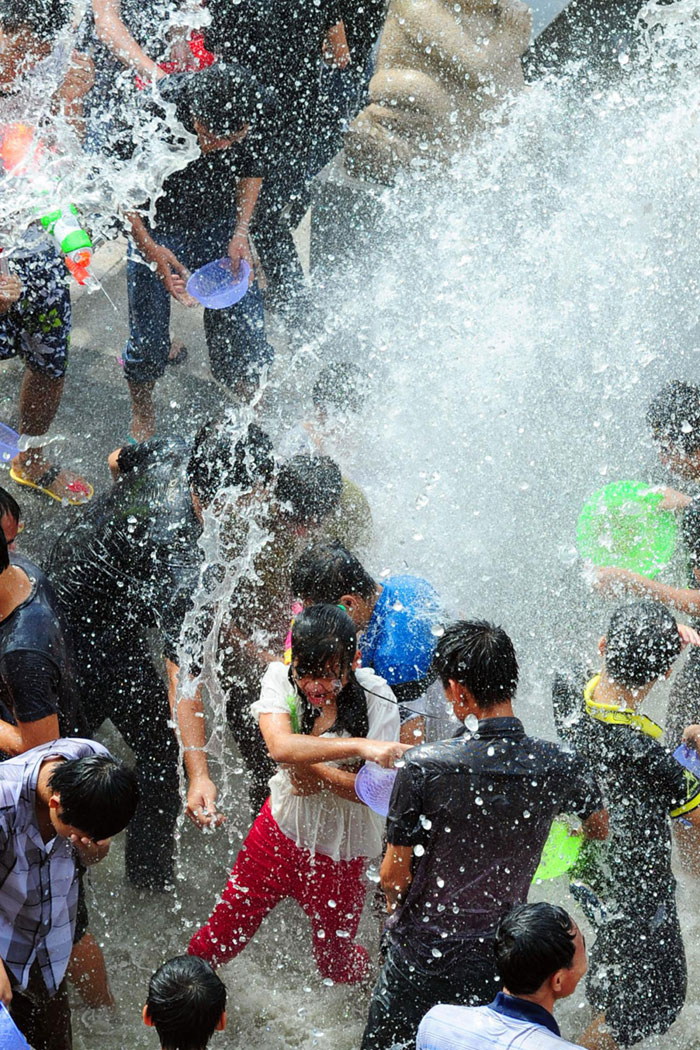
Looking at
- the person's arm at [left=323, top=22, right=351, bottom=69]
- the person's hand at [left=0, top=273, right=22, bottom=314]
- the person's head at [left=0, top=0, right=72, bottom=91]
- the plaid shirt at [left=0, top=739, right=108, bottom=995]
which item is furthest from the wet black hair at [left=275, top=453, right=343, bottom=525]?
the person's arm at [left=323, top=22, right=351, bottom=69]

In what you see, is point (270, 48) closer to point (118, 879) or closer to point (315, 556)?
point (315, 556)

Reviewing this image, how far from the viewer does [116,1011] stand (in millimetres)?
3408

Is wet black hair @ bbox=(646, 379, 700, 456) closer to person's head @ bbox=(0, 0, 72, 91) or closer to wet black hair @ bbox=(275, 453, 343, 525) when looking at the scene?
wet black hair @ bbox=(275, 453, 343, 525)

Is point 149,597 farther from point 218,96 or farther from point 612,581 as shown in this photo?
point 218,96

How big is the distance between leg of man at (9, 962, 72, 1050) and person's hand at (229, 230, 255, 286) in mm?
3123

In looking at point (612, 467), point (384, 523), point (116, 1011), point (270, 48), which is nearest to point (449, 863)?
point (116, 1011)

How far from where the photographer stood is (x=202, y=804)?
10.9 ft

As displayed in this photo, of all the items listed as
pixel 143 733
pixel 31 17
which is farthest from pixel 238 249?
pixel 143 733

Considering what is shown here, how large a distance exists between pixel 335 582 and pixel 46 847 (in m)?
1.07

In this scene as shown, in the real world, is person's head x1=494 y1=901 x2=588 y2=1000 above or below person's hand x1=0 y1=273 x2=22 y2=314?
below

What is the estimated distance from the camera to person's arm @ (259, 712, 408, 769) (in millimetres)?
2816

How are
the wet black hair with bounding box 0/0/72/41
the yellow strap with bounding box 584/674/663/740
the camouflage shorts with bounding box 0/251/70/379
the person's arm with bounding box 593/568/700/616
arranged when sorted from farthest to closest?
the wet black hair with bounding box 0/0/72/41, the camouflage shorts with bounding box 0/251/70/379, the person's arm with bounding box 593/568/700/616, the yellow strap with bounding box 584/674/663/740

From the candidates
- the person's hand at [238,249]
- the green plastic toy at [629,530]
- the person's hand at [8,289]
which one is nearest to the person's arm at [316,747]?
the green plastic toy at [629,530]

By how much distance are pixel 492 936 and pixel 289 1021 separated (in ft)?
3.18
